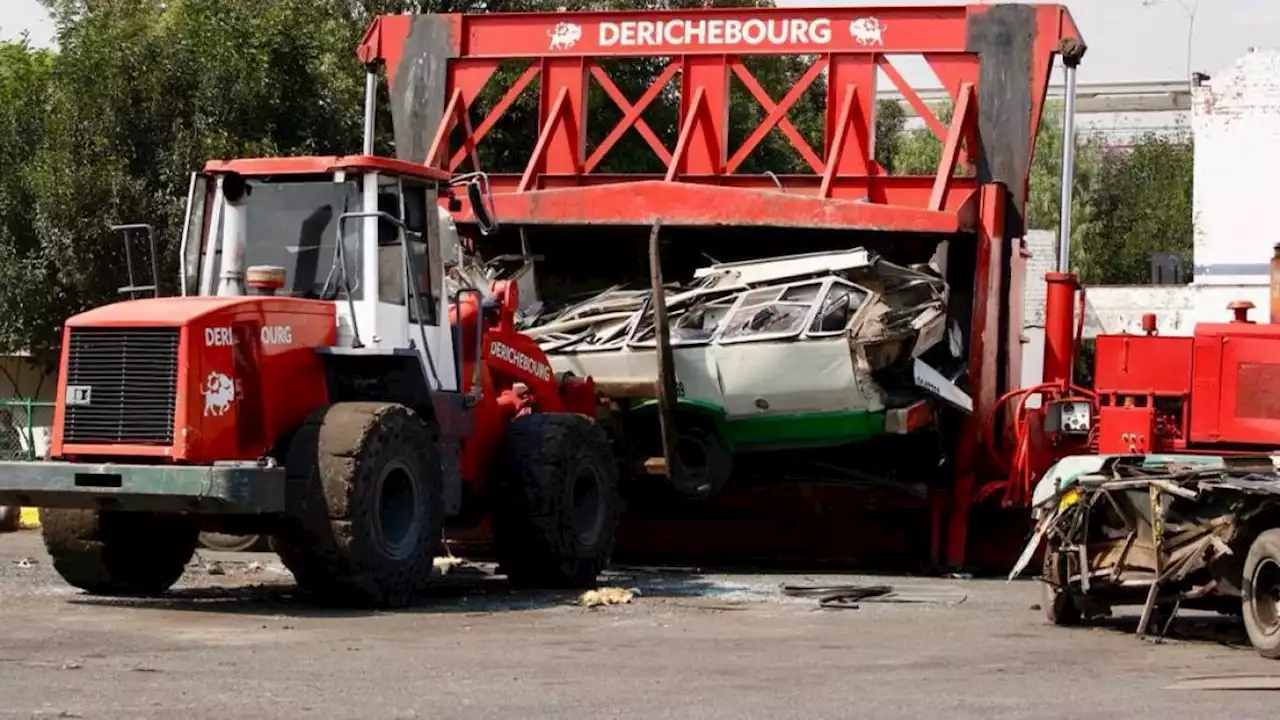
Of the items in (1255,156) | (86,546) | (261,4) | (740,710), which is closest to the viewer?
(740,710)

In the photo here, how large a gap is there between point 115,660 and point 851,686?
3.54m

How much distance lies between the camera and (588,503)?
50.7 ft

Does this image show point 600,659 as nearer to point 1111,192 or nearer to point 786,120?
point 786,120

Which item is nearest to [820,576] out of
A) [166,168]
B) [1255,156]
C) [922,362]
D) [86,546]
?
[922,362]

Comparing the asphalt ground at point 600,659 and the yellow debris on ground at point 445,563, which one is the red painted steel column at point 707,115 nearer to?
the yellow debris on ground at point 445,563

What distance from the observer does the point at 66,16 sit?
101 feet

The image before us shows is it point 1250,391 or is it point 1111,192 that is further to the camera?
point 1111,192

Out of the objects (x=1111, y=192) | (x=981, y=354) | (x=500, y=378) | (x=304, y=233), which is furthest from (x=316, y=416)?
(x=1111, y=192)

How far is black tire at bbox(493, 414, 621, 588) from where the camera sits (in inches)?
585

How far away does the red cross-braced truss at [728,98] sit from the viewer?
17453 millimetres

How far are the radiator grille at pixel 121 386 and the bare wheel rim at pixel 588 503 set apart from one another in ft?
11.8

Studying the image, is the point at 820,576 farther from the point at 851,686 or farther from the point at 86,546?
the point at 851,686

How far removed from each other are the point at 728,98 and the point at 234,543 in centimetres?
586

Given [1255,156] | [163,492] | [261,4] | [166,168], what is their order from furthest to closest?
Answer: [1255,156], [261,4], [166,168], [163,492]
